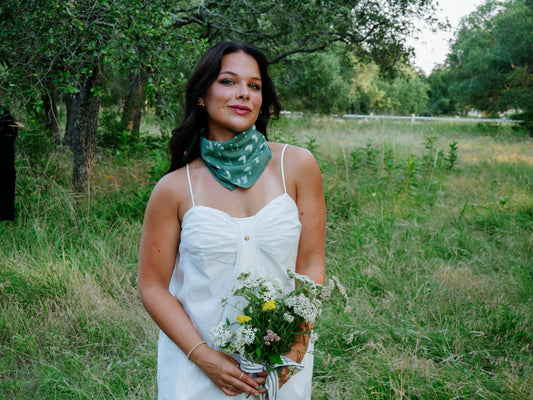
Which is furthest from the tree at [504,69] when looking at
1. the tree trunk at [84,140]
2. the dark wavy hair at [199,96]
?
the dark wavy hair at [199,96]

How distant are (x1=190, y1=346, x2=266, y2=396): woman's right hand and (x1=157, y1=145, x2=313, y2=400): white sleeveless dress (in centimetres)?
6

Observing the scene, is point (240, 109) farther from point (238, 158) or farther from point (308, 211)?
point (308, 211)

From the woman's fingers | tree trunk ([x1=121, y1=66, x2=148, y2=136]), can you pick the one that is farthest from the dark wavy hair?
tree trunk ([x1=121, y1=66, x2=148, y2=136])

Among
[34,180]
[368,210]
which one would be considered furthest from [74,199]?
[368,210]

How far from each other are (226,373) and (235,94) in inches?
42.1

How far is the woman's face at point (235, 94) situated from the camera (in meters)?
1.91

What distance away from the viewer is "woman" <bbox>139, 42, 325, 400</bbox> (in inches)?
69.5

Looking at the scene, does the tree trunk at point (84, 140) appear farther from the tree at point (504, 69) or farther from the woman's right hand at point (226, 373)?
the tree at point (504, 69)

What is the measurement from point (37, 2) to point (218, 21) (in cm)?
432

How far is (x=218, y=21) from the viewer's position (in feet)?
28.4

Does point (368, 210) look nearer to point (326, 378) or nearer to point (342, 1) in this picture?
point (326, 378)

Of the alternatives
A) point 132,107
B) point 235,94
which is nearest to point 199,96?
point 235,94

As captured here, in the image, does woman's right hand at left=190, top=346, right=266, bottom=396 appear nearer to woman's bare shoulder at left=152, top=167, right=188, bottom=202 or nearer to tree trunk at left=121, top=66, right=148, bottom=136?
woman's bare shoulder at left=152, top=167, right=188, bottom=202

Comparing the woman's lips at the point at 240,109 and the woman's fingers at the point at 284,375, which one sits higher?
the woman's lips at the point at 240,109
